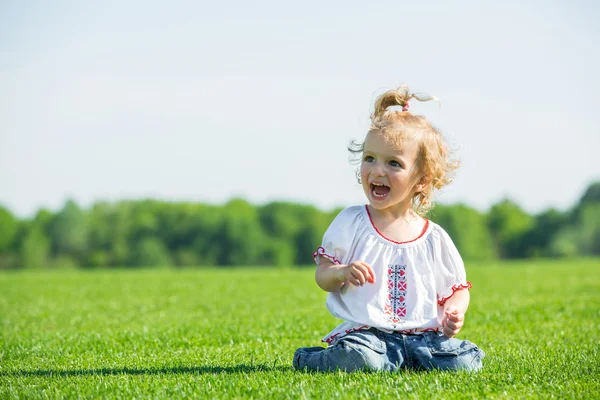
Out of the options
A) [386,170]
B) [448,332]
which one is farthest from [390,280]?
[386,170]

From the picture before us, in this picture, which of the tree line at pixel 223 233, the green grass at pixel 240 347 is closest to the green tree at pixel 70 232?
the tree line at pixel 223 233

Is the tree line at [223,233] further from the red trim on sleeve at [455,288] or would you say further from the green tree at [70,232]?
the red trim on sleeve at [455,288]

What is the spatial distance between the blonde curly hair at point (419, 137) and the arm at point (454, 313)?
0.78 m

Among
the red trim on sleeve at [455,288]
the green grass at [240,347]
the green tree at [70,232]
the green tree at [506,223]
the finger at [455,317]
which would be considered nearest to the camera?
the green grass at [240,347]

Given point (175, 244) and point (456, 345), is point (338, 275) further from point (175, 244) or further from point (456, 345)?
point (175, 244)

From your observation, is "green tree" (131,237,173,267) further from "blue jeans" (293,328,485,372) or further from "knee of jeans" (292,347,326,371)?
"blue jeans" (293,328,485,372)

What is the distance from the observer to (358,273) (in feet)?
16.4

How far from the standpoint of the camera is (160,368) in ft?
18.3

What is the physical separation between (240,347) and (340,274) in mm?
2132

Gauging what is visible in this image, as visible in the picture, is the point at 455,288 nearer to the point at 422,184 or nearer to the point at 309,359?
the point at 422,184

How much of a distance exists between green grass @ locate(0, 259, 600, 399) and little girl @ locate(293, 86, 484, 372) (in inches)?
8.9

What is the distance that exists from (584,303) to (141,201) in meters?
68.7

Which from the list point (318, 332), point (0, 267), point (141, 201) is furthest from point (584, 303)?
point (141, 201)

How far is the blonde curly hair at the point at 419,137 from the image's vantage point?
543 cm
